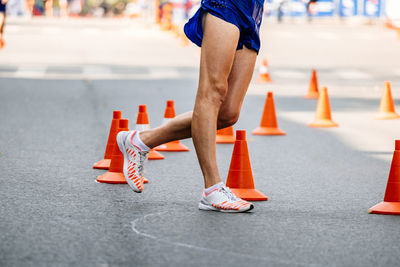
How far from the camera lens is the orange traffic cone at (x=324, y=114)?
10.6 metres

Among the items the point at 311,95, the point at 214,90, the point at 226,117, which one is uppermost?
the point at 214,90

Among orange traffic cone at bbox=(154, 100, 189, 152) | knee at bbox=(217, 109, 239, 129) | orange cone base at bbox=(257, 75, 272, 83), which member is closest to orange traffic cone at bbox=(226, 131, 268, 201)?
knee at bbox=(217, 109, 239, 129)

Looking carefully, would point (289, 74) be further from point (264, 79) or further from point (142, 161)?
point (142, 161)

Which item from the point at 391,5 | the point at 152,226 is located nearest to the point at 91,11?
the point at 391,5

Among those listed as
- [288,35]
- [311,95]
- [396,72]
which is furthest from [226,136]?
[288,35]

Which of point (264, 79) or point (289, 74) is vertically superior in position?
point (264, 79)

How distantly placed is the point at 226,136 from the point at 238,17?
3878 millimetres

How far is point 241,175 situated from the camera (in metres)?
5.94

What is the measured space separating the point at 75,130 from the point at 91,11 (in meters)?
84.4

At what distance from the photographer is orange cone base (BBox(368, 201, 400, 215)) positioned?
5.46 m

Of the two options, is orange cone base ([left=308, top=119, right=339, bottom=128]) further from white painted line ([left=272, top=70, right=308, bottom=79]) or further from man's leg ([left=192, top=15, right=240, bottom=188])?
white painted line ([left=272, top=70, right=308, bottom=79])

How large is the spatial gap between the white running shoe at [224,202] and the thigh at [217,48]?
635 millimetres

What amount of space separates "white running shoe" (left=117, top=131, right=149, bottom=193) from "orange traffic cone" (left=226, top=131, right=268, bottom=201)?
0.61 metres

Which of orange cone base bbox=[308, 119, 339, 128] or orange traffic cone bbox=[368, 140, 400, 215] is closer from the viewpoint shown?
orange traffic cone bbox=[368, 140, 400, 215]
